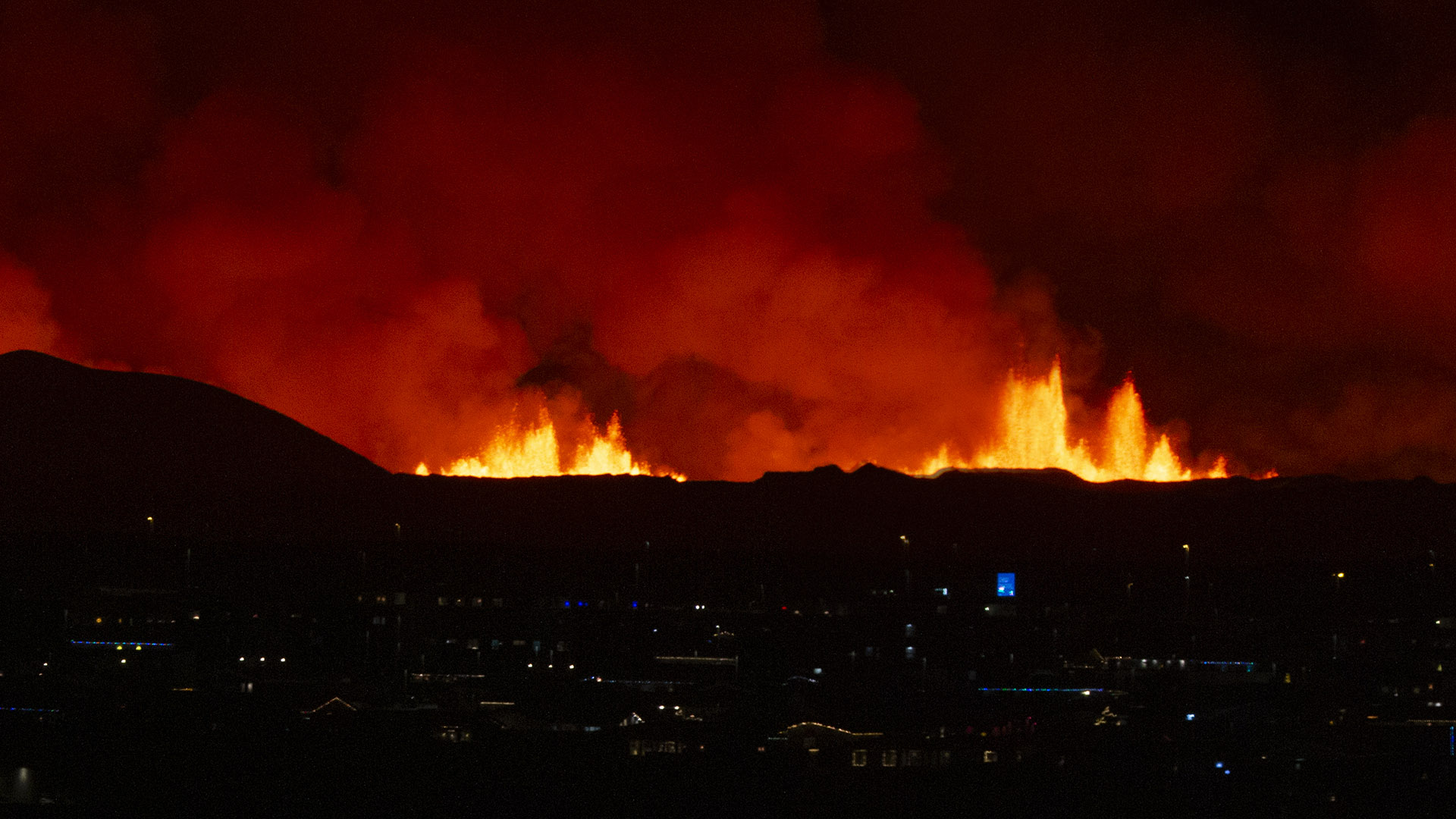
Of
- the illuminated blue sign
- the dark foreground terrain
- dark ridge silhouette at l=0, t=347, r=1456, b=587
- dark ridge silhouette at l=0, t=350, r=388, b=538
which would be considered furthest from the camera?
dark ridge silhouette at l=0, t=350, r=388, b=538

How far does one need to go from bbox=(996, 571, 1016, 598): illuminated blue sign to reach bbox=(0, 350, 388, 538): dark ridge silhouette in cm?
3184

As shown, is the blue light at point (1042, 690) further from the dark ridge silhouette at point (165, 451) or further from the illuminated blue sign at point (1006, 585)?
the dark ridge silhouette at point (165, 451)

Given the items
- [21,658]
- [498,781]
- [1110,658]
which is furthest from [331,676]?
[1110,658]

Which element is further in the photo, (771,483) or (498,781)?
(771,483)

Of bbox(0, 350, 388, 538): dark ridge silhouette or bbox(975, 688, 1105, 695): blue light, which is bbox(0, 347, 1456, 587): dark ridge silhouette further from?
bbox(975, 688, 1105, 695): blue light

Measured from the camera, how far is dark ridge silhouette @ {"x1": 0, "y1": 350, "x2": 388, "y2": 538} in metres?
86.2

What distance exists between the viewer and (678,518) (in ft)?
290

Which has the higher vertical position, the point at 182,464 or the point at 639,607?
the point at 182,464

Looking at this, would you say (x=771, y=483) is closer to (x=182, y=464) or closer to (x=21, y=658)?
(x=182, y=464)

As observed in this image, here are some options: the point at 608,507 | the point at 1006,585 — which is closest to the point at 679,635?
the point at 1006,585

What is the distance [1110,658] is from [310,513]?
40.2 meters

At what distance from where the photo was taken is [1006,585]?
257 feet

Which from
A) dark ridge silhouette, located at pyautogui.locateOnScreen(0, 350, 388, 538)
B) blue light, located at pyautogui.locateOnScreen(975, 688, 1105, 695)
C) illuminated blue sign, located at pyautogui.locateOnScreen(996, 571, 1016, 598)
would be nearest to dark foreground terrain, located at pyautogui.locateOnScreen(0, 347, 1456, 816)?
dark ridge silhouette, located at pyautogui.locateOnScreen(0, 350, 388, 538)

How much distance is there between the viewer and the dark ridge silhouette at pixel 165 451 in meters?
86.2
